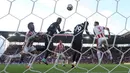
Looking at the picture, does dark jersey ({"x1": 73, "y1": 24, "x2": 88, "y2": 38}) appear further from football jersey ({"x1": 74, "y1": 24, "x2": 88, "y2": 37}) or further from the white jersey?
the white jersey

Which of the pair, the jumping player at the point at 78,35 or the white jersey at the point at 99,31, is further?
the white jersey at the point at 99,31

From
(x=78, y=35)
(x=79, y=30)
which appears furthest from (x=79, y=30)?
(x=78, y=35)

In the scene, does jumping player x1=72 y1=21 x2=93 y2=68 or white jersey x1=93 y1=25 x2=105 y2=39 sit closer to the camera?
jumping player x1=72 y1=21 x2=93 y2=68

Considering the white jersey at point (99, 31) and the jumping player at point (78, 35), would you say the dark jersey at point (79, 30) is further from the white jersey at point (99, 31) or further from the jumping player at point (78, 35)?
the white jersey at point (99, 31)

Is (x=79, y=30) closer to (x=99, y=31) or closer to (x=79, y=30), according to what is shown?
(x=79, y=30)

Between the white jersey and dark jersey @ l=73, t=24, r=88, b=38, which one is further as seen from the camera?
the white jersey

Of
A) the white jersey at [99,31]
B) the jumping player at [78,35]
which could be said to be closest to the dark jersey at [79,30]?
the jumping player at [78,35]

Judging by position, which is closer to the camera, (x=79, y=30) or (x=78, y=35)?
(x=79, y=30)

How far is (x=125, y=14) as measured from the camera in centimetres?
164

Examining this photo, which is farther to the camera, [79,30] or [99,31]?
[99,31]

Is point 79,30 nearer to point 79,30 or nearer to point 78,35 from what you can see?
point 79,30

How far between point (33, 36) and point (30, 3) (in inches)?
23.2

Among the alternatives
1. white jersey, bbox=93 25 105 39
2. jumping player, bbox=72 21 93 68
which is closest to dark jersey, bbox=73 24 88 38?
jumping player, bbox=72 21 93 68

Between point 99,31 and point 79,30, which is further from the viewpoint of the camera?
point 99,31
